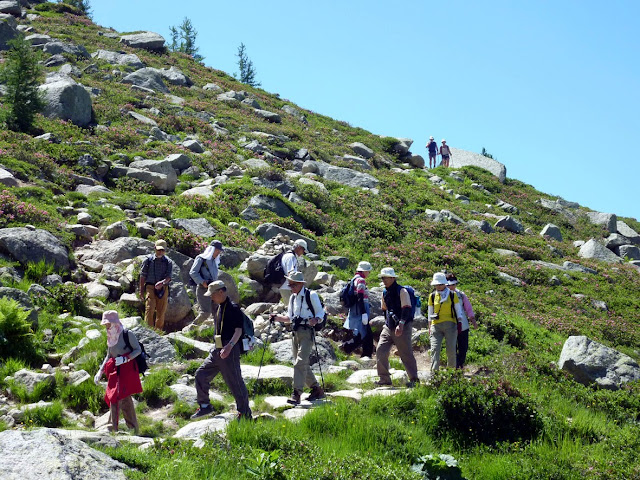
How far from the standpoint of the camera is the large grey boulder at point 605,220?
3653 cm

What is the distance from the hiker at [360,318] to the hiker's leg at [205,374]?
4451 mm

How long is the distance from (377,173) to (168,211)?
1644 centimetres

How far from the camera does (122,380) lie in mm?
9328

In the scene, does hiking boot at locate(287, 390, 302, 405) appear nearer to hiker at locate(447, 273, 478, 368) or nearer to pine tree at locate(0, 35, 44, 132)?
hiker at locate(447, 273, 478, 368)

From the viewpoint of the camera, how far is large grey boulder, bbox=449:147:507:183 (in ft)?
140

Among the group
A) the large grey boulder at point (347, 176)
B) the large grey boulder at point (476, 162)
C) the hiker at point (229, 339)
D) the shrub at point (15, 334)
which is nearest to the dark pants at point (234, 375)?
the hiker at point (229, 339)

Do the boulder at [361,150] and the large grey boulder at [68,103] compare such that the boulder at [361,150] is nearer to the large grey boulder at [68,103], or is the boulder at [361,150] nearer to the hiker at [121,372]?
the large grey boulder at [68,103]

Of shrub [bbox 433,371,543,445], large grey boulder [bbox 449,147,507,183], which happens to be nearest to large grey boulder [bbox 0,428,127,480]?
shrub [bbox 433,371,543,445]

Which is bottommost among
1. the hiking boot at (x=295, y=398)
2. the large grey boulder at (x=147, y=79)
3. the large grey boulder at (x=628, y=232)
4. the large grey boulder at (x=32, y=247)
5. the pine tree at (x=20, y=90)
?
the hiking boot at (x=295, y=398)

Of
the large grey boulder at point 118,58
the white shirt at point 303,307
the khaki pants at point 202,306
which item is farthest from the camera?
the large grey boulder at point 118,58

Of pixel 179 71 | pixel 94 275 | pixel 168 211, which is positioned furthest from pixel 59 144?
pixel 179 71

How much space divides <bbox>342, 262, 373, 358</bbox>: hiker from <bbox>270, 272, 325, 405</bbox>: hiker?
281 centimetres

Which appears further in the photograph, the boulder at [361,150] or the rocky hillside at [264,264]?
the boulder at [361,150]

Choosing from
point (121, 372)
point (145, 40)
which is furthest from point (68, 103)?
point (145, 40)
